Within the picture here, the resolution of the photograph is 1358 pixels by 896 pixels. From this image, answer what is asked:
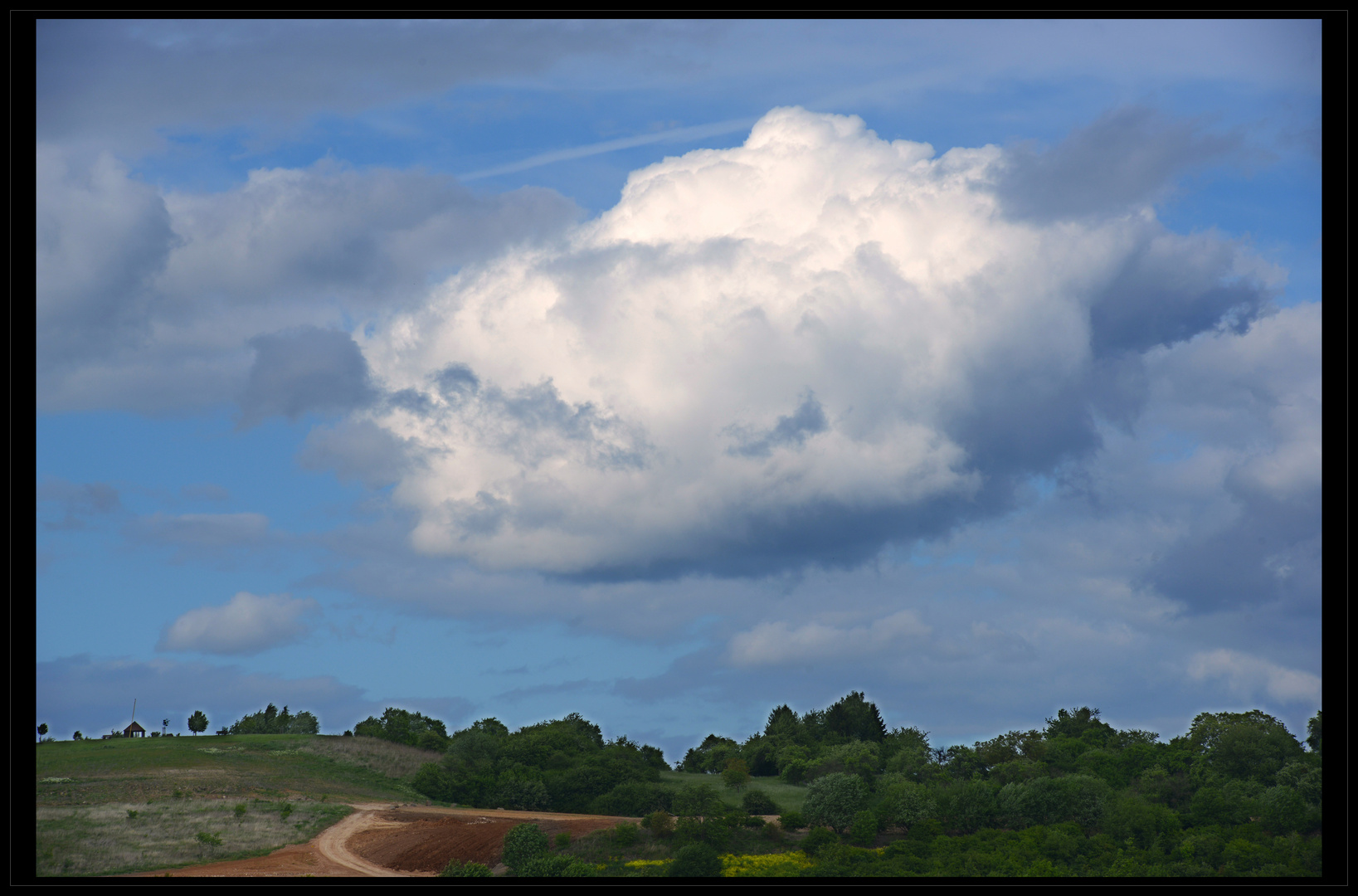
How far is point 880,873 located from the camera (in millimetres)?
40219

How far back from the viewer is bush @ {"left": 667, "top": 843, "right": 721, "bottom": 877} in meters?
40.2

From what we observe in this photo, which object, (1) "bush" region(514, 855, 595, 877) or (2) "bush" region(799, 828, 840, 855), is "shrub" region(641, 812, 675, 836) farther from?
(2) "bush" region(799, 828, 840, 855)

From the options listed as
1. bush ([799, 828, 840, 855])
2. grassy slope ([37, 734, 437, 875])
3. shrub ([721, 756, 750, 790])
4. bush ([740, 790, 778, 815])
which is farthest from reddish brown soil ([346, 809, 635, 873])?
shrub ([721, 756, 750, 790])

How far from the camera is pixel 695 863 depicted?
134 ft

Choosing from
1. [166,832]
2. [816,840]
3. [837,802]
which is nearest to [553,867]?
[816,840]

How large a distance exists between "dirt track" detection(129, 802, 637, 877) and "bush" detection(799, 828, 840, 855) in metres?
8.87

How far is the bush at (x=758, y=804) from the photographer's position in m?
53.5

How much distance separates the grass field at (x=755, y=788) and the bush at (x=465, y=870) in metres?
18.8

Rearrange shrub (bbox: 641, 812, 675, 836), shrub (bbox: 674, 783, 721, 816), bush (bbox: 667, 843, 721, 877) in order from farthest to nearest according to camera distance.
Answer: shrub (bbox: 674, 783, 721, 816) → shrub (bbox: 641, 812, 675, 836) → bush (bbox: 667, 843, 721, 877)

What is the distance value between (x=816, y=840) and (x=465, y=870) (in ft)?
49.2

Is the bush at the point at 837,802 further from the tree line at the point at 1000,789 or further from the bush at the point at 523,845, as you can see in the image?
the bush at the point at 523,845

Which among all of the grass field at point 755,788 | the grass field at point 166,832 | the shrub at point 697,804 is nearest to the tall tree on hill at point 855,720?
the grass field at point 755,788
